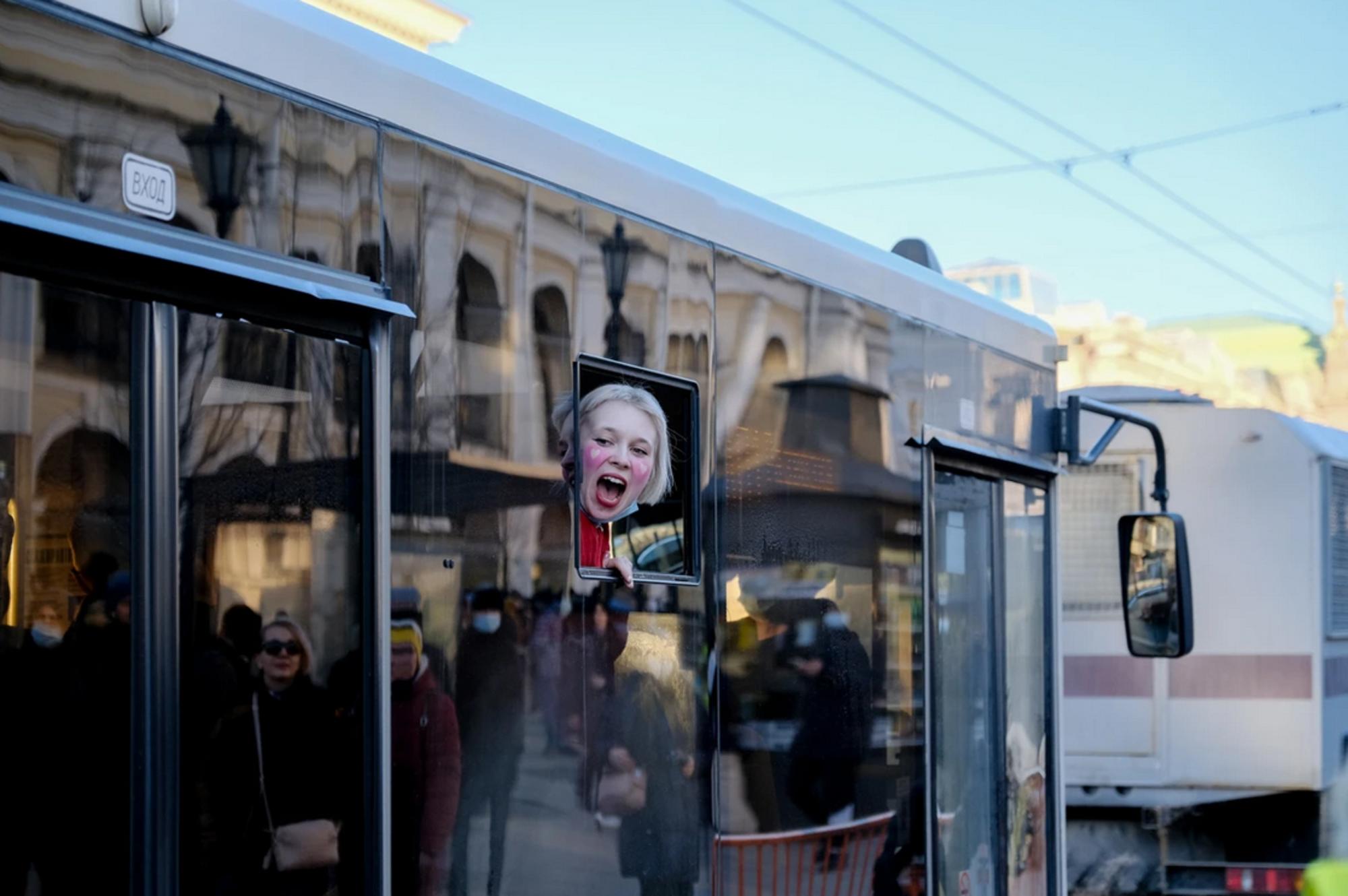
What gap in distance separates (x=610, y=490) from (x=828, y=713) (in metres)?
1.14

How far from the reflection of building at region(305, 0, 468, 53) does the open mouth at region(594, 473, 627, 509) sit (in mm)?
18220

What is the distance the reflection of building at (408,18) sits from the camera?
21.5m

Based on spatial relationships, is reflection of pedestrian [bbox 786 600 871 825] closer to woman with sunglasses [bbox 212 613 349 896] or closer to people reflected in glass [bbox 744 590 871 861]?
people reflected in glass [bbox 744 590 871 861]

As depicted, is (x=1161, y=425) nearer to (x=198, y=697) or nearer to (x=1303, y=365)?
(x=198, y=697)

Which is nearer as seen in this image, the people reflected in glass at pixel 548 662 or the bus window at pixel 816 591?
the people reflected in glass at pixel 548 662

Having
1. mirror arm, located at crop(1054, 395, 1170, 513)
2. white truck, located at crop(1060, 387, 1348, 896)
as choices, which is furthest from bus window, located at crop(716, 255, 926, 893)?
white truck, located at crop(1060, 387, 1348, 896)

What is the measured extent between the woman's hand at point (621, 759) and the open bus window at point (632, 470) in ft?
1.10

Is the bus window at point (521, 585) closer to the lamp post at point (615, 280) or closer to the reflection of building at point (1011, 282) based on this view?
the lamp post at point (615, 280)

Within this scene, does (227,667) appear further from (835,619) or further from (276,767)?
(835,619)

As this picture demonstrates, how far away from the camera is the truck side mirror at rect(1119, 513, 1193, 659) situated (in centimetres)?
602

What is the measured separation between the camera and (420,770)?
290 cm

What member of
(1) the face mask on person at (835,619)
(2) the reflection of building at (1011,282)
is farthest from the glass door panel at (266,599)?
(2) the reflection of building at (1011,282)

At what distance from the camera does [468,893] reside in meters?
3.00

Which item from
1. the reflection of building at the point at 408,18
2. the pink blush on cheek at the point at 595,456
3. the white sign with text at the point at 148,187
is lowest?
the pink blush on cheek at the point at 595,456
